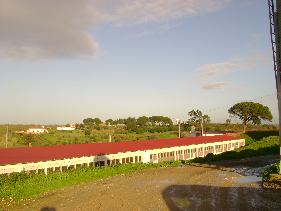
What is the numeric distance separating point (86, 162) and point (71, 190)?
7.93 metres

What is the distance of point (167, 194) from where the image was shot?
2198cm

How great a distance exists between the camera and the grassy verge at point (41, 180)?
21922 mm

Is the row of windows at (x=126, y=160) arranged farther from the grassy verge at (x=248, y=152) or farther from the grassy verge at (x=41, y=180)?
the grassy verge at (x=248, y=152)

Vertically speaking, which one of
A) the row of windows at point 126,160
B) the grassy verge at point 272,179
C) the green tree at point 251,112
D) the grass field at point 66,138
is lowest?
the grassy verge at point 272,179

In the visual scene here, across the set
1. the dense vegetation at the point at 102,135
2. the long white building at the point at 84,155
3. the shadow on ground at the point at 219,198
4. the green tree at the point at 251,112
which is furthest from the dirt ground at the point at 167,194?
the green tree at the point at 251,112

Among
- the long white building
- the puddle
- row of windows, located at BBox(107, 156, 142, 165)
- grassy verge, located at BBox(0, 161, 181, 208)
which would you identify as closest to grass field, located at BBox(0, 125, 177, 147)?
the long white building

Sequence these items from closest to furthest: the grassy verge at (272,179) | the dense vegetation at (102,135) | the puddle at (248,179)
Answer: the grassy verge at (272,179), the puddle at (248,179), the dense vegetation at (102,135)

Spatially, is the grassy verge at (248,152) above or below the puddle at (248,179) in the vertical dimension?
above

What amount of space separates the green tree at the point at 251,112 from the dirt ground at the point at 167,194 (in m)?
88.7

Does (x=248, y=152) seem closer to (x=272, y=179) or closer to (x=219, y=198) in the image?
(x=272, y=179)

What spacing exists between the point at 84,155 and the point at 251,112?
92305 mm

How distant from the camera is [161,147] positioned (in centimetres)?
4291

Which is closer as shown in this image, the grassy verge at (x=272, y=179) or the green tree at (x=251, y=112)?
the grassy verge at (x=272, y=179)

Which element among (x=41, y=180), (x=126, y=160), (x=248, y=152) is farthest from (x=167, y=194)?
(x=248, y=152)
